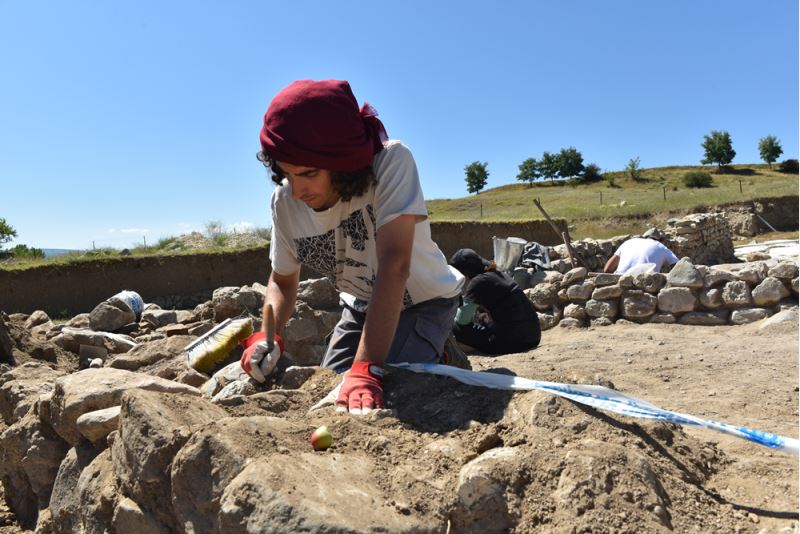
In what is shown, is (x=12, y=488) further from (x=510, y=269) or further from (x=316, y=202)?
(x=510, y=269)

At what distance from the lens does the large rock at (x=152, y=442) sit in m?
2.02

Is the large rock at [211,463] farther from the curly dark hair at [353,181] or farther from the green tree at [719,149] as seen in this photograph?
the green tree at [719,149]

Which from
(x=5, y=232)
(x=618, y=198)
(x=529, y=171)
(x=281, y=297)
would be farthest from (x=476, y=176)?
(x=281, y=297)

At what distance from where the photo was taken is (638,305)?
25.8 ft

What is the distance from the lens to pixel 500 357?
6.19 m

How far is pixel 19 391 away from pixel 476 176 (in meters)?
63.5

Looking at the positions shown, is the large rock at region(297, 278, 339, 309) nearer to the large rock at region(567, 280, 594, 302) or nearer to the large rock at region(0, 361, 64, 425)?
the large rock at region(0, 361, 64, 425)

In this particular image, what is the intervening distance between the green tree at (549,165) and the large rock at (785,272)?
60249 millimetres

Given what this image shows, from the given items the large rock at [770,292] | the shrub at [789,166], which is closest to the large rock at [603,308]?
the large rock at [770,292]

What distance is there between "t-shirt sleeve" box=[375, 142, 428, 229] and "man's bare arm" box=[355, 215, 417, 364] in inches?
1.4

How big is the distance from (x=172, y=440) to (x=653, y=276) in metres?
6.93

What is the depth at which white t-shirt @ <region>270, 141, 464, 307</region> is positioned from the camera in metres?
2.64

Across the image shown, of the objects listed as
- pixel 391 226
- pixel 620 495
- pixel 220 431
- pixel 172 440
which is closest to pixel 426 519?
pixel 620 495

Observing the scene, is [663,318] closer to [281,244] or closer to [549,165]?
[281,244]
